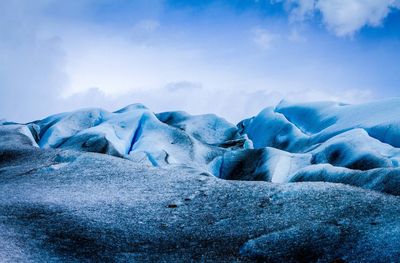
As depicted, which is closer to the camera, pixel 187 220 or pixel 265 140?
pixel 187 220

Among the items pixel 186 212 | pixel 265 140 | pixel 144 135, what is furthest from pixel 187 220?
pixel 265 140

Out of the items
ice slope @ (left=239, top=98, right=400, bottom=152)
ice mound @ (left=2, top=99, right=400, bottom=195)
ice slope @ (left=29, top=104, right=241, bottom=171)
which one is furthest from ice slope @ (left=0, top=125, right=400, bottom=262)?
ice slope @ (left=239, top=98, right=400, bottom=152)

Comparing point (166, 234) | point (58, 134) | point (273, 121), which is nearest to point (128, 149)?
point (58, 134)

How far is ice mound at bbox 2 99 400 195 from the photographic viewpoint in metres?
12.6

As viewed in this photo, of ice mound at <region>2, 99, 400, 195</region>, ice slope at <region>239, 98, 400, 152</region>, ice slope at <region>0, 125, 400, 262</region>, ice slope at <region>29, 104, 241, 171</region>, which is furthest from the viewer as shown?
ice slope at <region>29, 104, 241, 171</region>

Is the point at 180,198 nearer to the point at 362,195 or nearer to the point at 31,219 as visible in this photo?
the point at 31,219

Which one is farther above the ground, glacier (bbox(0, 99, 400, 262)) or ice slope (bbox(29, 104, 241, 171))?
glacier (bbox(0, 99, 400, 262))

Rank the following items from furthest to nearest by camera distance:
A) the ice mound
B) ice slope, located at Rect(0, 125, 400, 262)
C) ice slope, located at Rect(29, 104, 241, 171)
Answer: ice slope, located at Rect(29, 104, 241, 171), the ice mound, ice slope, located at Rect(0, 125, 400, 262)

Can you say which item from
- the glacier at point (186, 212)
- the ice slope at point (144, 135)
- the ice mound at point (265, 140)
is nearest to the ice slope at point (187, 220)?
the glacier at point (186, 212)

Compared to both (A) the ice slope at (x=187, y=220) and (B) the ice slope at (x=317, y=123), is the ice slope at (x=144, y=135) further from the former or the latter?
(A) the ice slope at (x=187, y=220)

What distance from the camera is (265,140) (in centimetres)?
2127

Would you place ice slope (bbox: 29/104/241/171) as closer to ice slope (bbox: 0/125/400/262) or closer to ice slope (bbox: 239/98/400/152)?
ice slope (bbox: 239/98/400/152)

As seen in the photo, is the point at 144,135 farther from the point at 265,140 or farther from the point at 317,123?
the point at 317,123

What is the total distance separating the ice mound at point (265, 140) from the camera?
1261cm
